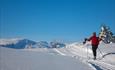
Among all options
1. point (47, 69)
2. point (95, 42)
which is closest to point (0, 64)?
point (47, 69)

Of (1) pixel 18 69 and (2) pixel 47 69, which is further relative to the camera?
(2) pixel 47 69

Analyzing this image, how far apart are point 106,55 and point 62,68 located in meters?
11.0

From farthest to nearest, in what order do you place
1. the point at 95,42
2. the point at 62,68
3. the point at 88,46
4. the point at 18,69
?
the point at 88,46
the point at 95,42
the point at 62,68
the point at 18,69

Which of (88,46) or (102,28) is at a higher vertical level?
(102,28)

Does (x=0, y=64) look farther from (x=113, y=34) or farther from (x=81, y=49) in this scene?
(x=113, y=34)

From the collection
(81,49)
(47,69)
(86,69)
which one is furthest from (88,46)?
(47,69)

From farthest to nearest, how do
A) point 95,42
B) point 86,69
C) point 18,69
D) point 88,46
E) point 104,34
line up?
1. point 104,34
2. point 88,46
3. point 95,42
4. point 86,69
5. point 18,69

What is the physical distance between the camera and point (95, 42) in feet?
68.7

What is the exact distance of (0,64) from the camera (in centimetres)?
966

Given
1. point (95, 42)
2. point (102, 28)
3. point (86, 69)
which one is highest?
point (102, 28)

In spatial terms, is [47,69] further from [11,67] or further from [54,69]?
[11,67]

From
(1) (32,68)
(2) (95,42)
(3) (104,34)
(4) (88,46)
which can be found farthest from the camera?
(3) (104,34)

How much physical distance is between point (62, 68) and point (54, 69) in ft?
2.23

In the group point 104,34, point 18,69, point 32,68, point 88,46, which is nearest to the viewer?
point 18,69
